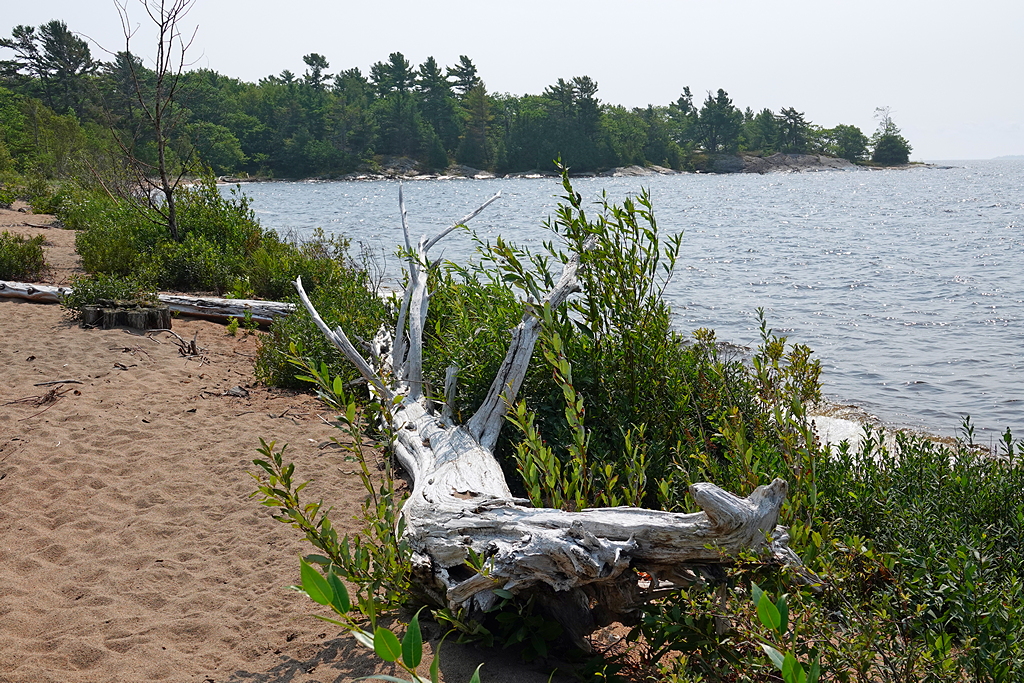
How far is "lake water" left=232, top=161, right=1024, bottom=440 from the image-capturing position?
8891mm

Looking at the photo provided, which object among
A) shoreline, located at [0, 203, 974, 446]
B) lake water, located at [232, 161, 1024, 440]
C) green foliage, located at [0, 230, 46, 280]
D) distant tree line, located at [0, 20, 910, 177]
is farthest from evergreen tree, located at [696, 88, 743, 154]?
green foliage, located at [0, 230, 46, 280]

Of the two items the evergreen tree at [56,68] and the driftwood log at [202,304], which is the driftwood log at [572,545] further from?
the evergreen tree at [56,68]

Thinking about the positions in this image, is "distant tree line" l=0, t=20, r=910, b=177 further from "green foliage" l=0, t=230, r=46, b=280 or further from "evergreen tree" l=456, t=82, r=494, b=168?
→ "green foliage" l=0, t=230, r=46, b=280

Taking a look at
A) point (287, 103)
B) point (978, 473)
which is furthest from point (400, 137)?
point (978, 473)

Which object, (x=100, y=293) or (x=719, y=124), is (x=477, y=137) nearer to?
(x=719, y=124)

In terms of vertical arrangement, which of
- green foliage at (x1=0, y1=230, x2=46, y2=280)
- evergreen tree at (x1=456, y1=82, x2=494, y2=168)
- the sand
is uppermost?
evergreen tree at (x1=456, y1=82, x2=494, y2=168)

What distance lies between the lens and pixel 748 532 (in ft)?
8.04

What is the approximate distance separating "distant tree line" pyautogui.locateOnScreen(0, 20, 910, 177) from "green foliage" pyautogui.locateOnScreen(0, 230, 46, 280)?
7066 centimetres

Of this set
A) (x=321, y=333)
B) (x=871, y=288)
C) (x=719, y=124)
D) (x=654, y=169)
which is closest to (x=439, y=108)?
(x=654, y=169)

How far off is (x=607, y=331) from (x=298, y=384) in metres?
3.61

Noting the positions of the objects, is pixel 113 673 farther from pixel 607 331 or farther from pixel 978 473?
pixel 978 473

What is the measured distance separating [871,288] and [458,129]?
3592 inches

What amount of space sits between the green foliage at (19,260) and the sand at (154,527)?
3.27 meters

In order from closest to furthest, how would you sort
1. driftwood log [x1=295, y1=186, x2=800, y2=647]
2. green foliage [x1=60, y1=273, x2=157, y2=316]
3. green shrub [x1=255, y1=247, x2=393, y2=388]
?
driftwood log [x1=295, y1=186, x2=800, y2=647] < green shrub [x1=255, y1=247, x2=393, y2=388] < green foliage [x1=60, y1=273, x2=157, y2=316]
